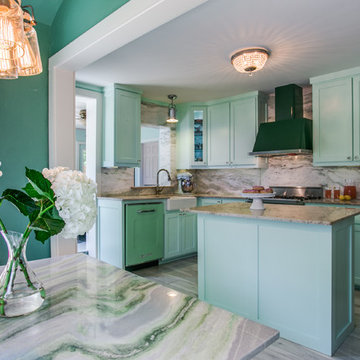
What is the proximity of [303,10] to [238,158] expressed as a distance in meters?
2.51

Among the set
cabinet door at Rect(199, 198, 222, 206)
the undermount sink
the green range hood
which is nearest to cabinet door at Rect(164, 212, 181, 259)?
the undermount sink

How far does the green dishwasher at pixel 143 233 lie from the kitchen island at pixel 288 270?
4.87ft

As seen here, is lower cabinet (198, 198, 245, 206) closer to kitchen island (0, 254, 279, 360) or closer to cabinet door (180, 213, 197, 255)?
cabinet door (180, 213, 197, 255)

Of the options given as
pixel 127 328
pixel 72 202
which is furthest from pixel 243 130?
pixel 127 328

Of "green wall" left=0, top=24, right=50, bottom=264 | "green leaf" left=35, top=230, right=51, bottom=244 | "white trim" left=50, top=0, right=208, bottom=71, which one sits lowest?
"green leaf" left=35, top=230, right=51, bottom=244

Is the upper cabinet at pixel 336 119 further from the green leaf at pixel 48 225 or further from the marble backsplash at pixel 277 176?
the green leaf at pixel 48 225

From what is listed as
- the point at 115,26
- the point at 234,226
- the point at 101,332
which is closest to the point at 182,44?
the point at 115,26

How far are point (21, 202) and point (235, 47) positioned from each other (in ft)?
8.86

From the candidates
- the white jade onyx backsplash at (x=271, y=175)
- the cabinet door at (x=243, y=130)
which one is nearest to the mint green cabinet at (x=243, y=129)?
the cabinet door at (x=243, y=130)

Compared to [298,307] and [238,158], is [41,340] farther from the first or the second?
[238,158]

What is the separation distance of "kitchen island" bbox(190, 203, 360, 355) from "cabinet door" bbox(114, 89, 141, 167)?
6.40ft

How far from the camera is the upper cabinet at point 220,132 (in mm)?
4445

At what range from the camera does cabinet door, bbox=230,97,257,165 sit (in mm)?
4422

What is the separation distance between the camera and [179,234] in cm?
435
